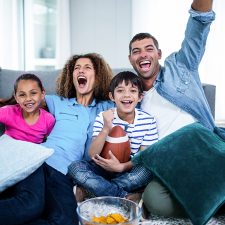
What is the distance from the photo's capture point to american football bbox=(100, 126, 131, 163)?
1408 millimetres

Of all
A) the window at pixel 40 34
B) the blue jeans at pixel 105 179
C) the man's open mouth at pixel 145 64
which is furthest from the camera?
the window at pixel 40 34

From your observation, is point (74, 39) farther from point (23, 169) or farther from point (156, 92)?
point (23, 169)

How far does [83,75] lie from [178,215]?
857mm

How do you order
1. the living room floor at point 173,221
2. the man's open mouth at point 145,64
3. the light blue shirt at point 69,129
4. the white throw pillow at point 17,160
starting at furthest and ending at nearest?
1. the man's open mouth at point 145,64
2. the light blue shirt at point 69,129
3. the living room floor at point 173,221
4. the white throw pillow at point 17,160

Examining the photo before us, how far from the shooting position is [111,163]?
136cm

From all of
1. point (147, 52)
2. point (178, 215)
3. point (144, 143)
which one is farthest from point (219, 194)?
→ point (147, 52)

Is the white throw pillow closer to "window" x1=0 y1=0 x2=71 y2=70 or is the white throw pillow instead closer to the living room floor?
the living room floor

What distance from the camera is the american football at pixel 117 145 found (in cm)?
141

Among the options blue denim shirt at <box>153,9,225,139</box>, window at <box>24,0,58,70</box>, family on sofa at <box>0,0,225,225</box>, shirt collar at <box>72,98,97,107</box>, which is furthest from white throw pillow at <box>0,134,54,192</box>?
window at <box>24,0,58,70</box>

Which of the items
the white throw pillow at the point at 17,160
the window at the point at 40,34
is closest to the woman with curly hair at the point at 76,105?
the white throw pillow at the point at 17,160

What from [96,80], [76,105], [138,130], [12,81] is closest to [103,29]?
[12,81]

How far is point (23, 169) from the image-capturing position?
1102mm

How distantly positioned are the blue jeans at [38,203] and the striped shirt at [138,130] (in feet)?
1.20

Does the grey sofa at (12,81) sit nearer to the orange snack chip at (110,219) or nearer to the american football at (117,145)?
the american football at (117,145)
